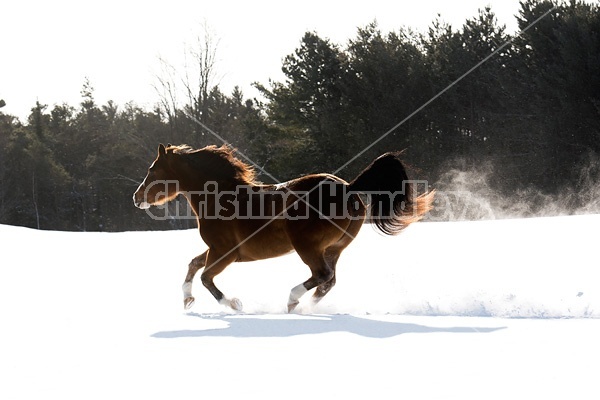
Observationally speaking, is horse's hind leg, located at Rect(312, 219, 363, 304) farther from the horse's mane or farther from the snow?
the horse's mane

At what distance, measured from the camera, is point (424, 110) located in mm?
31891

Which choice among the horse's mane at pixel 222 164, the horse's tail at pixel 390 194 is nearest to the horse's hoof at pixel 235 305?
the horse's mane at pixel 222 164

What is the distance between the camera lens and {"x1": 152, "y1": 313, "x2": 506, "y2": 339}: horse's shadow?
6.18 m

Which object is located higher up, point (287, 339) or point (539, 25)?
point (539, 25)

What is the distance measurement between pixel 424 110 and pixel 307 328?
Result: 2634cm

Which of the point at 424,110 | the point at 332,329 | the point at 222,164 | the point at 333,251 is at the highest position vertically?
the point at 424,110

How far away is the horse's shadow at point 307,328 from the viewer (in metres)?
6.18

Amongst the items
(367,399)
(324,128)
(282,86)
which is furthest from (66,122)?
(367,399)

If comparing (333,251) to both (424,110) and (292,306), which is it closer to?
(292,306)

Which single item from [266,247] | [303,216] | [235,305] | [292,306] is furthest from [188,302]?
[303,216]

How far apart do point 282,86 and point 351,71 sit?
11.4 feet

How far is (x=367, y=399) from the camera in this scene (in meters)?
4.09

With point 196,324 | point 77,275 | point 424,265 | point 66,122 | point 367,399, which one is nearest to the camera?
point 367,399

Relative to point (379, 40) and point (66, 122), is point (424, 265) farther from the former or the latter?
point (66, 122)
